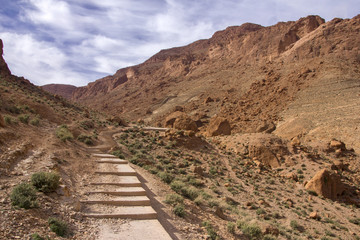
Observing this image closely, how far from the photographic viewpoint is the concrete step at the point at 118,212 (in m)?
6.25

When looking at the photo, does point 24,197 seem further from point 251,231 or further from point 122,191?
point 251,231

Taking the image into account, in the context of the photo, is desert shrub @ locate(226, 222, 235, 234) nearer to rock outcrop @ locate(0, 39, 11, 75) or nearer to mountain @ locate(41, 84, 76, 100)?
rock outcrop @ locate(0, 39, 11, 75)

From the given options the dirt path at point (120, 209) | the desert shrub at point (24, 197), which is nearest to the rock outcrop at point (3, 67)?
the dirt path at point (120, 209)

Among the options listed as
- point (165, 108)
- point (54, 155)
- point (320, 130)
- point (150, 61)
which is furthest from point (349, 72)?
point (150, 61)

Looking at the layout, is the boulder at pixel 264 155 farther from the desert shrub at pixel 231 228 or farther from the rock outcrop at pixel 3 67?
the rock outcrop at pixel 3 67

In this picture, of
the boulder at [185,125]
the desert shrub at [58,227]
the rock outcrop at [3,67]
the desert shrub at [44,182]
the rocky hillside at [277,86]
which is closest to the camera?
the desert shrub at [58,227]

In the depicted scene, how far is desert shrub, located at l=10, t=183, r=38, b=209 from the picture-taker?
524 cm

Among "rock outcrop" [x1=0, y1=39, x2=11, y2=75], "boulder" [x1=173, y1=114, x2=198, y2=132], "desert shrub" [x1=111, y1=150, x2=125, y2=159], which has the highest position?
"rock outcrop" [x1=0, y1=39, x2=11, y2=75]

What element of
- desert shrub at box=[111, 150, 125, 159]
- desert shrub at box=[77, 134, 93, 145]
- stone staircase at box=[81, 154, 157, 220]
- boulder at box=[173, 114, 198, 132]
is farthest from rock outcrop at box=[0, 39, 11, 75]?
stone staircase at box=[81, 154, 157, 220]

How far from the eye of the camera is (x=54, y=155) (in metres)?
9.87

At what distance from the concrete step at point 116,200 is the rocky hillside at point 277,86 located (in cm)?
2222

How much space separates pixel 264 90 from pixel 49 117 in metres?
36.6

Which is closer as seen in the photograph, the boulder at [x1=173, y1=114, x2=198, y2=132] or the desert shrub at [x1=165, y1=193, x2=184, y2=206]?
the desert shrub at [x1=165, y1=193, x2=184, y2=206]

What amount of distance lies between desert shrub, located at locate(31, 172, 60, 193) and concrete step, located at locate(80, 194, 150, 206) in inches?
35.9
